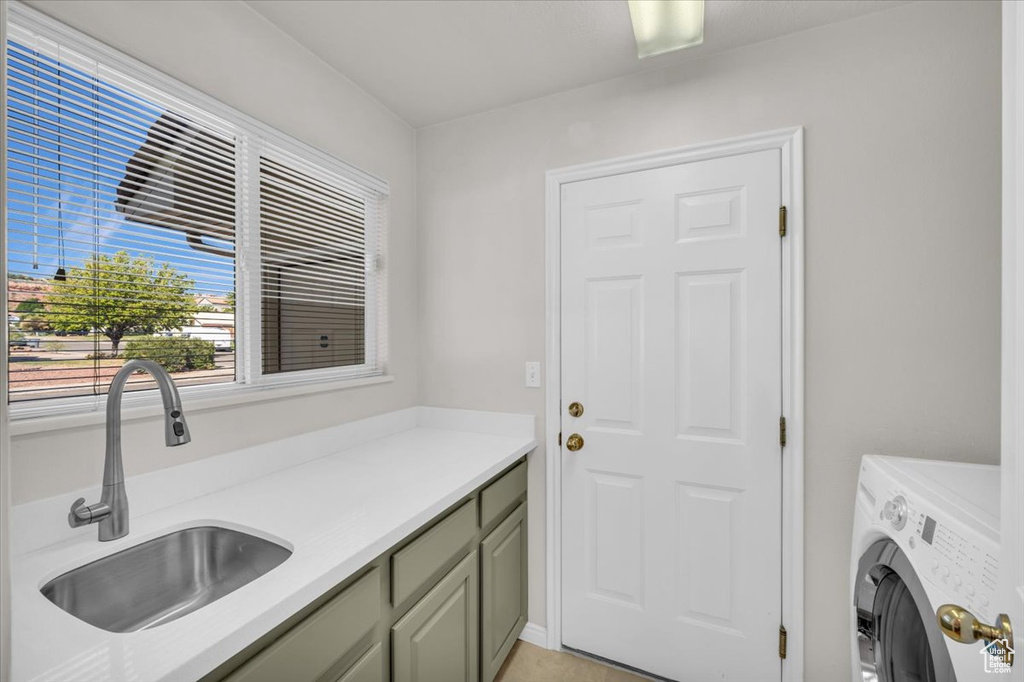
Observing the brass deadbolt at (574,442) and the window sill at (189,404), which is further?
the brass deadbolt at (574,442)

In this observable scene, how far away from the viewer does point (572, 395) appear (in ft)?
6.71

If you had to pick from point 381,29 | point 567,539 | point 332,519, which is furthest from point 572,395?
point 381,29

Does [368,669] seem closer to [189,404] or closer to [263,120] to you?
[189,404]

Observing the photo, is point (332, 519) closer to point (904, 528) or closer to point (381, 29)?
point (904, 528)

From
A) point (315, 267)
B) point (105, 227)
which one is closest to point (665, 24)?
point (315, 267)

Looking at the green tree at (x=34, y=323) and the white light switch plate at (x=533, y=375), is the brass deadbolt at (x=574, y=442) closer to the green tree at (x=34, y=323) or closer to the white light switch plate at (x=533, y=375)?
the white light switch plate at (x=533, y=375)

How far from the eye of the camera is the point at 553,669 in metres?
1.93

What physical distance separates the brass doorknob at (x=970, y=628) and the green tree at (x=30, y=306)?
1973mm

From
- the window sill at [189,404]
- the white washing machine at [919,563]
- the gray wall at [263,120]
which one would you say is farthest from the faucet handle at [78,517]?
the white washing machine at [919,563]

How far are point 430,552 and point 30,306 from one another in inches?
47.0

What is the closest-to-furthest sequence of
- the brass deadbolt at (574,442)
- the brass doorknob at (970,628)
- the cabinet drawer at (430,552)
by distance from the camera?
the brass doorknob at (970,628), the cabinet drawer at (430,552), the brass deadbolt at (574,442)

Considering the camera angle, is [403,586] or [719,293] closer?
[403,586]

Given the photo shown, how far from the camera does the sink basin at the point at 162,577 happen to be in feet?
3.37

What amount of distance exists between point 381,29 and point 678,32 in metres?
1.05
